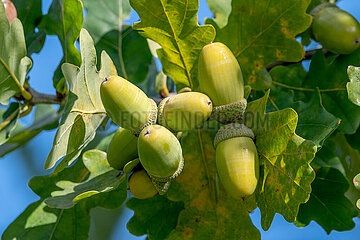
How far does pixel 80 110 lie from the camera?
3.32ft

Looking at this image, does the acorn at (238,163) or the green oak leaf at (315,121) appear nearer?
the acorn at (238,163)

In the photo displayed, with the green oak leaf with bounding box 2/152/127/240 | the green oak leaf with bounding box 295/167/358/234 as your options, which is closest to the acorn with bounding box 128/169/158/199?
the green oak leaf with bounding box 2/152/127/240

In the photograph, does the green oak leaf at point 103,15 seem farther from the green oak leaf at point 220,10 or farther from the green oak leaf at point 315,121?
the green oak leaf at point 315,121

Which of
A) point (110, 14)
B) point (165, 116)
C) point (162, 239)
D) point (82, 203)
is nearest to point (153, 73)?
point (110, 14)

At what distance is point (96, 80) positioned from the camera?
107 cm

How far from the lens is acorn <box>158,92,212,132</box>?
94 cm

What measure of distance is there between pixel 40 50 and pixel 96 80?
559 mm

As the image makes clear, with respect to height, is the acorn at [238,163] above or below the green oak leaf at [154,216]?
above

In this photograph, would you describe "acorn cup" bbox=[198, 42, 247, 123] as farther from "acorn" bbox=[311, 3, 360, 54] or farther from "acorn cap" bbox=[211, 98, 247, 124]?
"acorn" bbox=[311, 3, 360, 54]

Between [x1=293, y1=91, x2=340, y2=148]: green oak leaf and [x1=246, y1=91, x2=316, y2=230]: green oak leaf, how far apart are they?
99 mm

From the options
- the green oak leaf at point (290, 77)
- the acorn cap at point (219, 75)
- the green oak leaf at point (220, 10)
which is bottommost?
the green oak leaf at point (290, 77)

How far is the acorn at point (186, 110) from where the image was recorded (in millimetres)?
942

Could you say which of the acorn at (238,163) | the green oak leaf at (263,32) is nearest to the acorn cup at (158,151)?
the acorn at (238,163)

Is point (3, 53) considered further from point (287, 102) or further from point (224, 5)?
point (287, 102)
